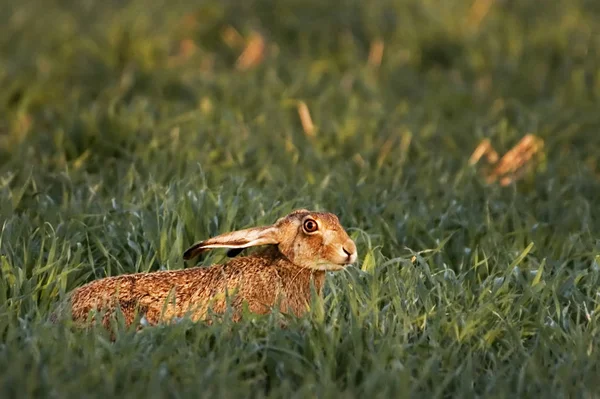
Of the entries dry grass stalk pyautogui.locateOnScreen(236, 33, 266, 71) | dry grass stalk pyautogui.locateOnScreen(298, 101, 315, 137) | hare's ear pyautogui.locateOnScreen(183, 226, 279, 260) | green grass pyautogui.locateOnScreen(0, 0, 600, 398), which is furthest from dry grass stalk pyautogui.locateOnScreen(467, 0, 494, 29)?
hare's ear pyautogui.locateOnScreen(183, 226, 279, 260)

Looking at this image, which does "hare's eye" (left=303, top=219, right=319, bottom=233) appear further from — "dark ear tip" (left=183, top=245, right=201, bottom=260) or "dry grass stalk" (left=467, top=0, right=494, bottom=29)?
"dry grass stalk" (left=467, top=0, right=494, bottom=29)

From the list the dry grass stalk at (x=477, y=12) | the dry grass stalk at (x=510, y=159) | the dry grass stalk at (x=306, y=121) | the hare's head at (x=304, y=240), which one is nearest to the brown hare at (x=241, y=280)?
the hare's head at (x=304, y=240)

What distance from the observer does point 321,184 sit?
646cm

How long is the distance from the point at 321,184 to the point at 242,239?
154 centimetres

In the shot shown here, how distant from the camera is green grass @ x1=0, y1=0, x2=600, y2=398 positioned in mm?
4285

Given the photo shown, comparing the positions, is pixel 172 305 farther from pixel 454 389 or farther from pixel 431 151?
pixel 431 151

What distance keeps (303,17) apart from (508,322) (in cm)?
625

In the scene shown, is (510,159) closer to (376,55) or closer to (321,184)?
(321,184)

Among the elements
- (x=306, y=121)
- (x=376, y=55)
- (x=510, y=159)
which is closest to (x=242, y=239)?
(x=510, y=159)

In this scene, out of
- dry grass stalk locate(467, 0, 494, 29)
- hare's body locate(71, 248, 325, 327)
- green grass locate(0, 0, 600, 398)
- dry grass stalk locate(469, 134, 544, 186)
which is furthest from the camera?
dry grass stalk locate(467, 0, 494, 29)

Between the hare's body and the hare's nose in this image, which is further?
the hare's nose

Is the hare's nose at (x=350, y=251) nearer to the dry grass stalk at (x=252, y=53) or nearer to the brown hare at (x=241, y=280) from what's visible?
the brown hare at (x=241, y=280)

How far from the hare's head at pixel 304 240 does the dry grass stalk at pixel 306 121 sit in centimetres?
269

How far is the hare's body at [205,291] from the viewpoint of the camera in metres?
4.68
